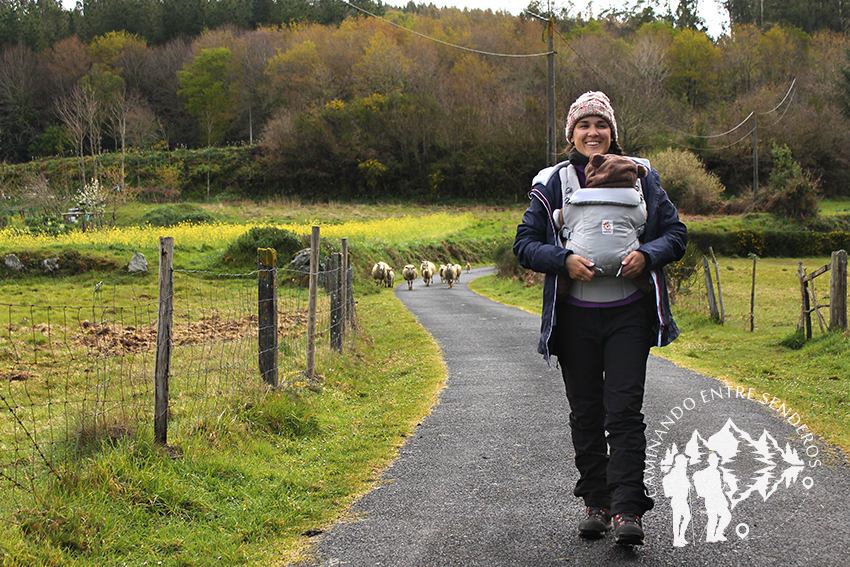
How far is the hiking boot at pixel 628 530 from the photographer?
11.3 ft

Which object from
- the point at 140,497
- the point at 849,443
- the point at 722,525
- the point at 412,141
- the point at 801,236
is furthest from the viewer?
the point at 412,141

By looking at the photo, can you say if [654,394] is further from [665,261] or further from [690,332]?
[690,332]

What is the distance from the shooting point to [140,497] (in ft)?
14.9

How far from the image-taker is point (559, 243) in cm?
392

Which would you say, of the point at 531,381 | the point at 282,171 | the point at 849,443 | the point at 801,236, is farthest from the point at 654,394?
the point at 282,171

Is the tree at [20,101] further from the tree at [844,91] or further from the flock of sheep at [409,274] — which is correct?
the tree at [844,91]

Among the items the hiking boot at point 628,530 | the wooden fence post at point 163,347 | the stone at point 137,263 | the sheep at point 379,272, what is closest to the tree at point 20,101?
the sheep at point 379,272

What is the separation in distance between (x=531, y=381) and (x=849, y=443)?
13.0ft

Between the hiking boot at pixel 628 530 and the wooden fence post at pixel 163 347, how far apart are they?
136 inches

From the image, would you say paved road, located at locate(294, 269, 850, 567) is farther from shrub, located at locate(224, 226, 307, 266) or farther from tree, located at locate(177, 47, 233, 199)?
tree, located at locate(177, 47, 233, 199)

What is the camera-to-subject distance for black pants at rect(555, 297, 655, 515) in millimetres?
3572

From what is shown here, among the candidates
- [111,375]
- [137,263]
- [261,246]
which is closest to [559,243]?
[111,375]

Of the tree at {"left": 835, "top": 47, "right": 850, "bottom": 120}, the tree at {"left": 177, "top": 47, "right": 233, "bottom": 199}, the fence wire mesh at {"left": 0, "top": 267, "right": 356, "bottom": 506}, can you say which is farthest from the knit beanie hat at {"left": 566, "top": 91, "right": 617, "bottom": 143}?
the tree at {"left": 177, "top": 47, "right": 233, "bottom": 199}

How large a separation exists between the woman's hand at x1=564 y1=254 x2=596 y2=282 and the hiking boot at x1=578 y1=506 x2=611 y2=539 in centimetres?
128
